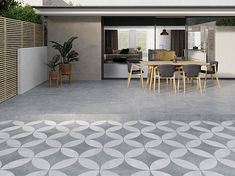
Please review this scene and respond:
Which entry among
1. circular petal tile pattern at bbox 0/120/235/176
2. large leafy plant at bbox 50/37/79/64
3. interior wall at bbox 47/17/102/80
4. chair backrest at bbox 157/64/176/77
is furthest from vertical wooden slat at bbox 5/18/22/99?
chair backrest at bbox 157/64/176/77

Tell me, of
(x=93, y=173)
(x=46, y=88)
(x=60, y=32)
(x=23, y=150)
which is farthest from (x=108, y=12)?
(x=93, y=173)

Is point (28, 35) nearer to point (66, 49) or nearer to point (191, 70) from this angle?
point (66, 49)

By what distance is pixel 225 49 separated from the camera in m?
12.5

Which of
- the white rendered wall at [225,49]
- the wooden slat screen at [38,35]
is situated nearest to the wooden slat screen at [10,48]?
the wooden slat screen at [38,35]

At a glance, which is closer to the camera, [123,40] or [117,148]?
[117,148]

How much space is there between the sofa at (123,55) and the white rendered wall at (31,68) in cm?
552

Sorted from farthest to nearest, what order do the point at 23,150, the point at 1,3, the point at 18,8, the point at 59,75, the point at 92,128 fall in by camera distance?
the point at 59,75
the point at 18,8
the point at 1,3
the point at 92,128
the point at 23,150

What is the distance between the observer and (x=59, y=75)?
10.9 m

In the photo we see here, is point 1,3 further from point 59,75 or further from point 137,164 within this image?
point 137,164

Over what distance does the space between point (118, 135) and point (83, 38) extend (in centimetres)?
760

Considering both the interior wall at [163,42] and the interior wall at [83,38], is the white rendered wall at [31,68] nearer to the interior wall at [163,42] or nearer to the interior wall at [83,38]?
the interior wall at [83,38]

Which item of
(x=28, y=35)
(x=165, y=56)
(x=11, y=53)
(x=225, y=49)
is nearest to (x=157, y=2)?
(x=165, y=56)

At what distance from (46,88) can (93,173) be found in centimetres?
669

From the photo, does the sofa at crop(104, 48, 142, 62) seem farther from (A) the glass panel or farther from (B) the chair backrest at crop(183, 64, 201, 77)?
(B) the chair backrest at crop(183, 64, 201, 77)
